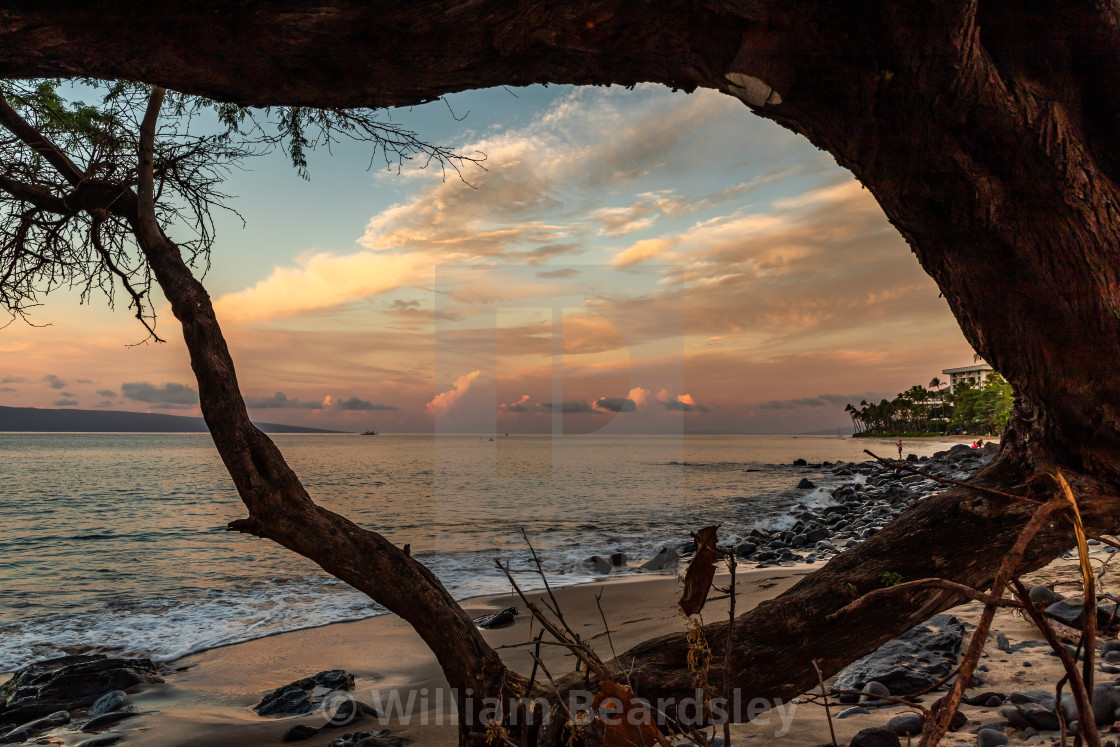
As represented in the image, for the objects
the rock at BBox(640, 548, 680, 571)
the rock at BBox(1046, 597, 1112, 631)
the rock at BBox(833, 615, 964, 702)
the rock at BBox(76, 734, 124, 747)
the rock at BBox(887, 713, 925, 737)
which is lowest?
the rock at BBox(640, 548, 680, 571)

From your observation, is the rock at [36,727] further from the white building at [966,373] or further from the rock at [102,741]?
the white building at [966,373]

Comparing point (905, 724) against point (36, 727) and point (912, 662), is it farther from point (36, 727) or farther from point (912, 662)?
point (36, 727)

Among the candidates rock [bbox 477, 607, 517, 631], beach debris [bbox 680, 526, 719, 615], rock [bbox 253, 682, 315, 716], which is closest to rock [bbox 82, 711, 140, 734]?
rock [bbox 253, 682, 315, 716]

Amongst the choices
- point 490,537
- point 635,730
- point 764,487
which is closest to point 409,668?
point 635,730

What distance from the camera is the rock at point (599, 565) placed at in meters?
11.1

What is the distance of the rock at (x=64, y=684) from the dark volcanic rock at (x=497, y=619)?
3251 mm

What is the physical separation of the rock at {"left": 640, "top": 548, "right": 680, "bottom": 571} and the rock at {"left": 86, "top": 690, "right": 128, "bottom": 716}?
Result: 774cm

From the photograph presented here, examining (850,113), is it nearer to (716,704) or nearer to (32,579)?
(716,704)

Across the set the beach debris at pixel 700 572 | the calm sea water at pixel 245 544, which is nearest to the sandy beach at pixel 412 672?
the calm sea water at pixel 245 544

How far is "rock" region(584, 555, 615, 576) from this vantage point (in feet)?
36.5

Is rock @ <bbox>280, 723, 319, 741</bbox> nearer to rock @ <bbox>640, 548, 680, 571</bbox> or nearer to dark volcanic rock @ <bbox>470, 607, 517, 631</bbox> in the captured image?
dark volcanic rock @ <bbox>470, 607, 517, 631</bbox>

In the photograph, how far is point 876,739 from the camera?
10.8 ft

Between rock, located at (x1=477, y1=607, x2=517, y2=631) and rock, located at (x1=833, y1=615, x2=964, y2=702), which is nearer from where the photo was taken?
rock, located at (x1=833, y1=615, x2=964, y2=702)

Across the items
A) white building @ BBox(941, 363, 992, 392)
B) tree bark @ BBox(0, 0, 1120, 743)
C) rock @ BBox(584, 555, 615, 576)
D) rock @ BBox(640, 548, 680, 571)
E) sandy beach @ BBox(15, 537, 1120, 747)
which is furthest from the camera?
white building @ BBox(941, 363, 992, 392)
